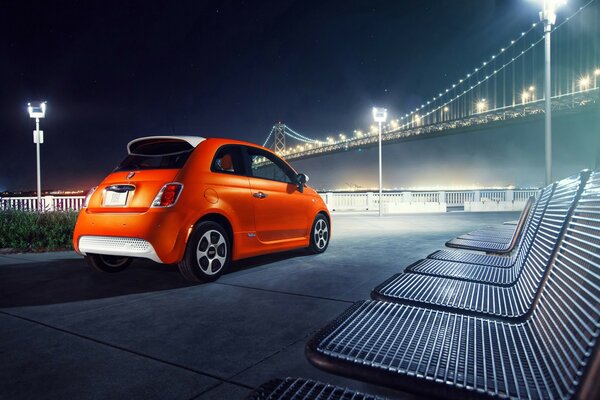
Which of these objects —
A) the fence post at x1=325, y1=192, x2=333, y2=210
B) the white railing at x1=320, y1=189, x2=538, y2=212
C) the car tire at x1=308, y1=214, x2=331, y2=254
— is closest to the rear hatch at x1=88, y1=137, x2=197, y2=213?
the car tire at x1=308, y1=214, x2=331, y2=254

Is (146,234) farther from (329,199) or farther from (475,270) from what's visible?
(329,199)

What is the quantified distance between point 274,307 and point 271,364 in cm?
116

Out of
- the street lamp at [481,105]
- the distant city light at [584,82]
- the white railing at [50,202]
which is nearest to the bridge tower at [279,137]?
the street lamp at [481,105]

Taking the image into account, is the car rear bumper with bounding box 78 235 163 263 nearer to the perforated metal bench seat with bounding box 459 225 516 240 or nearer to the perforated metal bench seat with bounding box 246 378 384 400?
the perforated metal bench seat with bounding box 246 378 384 400

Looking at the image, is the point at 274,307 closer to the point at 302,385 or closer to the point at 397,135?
the point at 302,385

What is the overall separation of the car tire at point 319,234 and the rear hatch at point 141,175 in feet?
8.60

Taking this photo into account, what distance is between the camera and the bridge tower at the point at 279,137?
82.6 metres

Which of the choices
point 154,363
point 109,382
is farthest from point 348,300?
point 109,382

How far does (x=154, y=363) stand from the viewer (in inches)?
92.9

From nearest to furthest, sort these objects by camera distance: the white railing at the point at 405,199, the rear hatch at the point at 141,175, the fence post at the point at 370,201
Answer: the rear hatch at the point at 141,175 → the white railing at the point at 405,199 → the fence post at the point at 370,201

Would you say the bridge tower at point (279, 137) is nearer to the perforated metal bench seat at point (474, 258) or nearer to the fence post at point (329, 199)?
the fence post at point (329, 199)

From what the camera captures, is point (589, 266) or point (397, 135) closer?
point (589, 266)

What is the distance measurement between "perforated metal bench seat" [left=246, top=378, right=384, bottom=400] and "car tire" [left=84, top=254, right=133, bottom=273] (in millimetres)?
4219

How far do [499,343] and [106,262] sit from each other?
4858 millimetres
